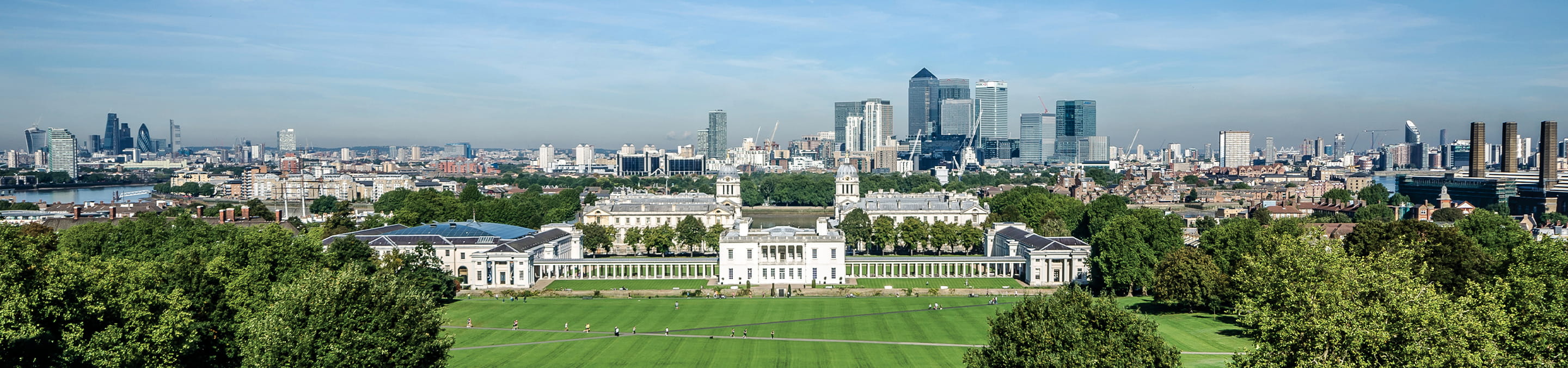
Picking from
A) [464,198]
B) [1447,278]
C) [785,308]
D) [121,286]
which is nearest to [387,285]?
[121,286]

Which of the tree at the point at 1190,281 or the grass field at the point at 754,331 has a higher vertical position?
the tree at the point at 1190,281

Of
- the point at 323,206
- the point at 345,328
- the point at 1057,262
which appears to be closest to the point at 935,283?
the point at 1057,262

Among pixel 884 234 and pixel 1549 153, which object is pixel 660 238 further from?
pixel 1549 153

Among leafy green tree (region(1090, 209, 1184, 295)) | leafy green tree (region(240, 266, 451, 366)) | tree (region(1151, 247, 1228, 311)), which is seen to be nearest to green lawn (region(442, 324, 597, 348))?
leafy green tree (region(240, 266, 451, 366))

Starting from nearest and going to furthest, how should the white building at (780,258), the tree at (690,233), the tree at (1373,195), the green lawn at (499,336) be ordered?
1. the green lawn at (499,336)
2. the white building at (780,258)
3. the tree at (690,233)
4. the tree at (1373,195)

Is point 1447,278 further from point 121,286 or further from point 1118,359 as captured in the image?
point 121,286

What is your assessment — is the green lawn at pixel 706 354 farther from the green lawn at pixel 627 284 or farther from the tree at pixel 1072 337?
the green lawn at pixel 627 284

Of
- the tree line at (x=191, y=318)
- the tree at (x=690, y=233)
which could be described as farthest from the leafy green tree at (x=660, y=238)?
the tree line at (x=191, y=318)
